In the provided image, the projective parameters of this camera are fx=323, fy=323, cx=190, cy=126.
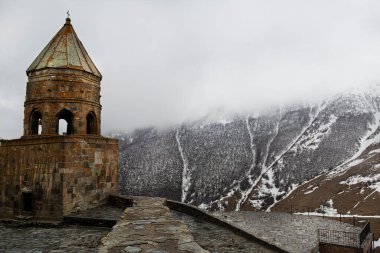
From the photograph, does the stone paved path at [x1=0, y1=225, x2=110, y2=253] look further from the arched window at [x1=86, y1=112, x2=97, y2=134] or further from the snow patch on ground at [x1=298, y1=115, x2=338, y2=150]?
the snow patch on ground at [x1=298, y1=115, x2=338, y2=150]

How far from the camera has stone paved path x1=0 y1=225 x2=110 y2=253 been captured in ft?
24.7

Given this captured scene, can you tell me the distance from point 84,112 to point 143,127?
152436 millimetres

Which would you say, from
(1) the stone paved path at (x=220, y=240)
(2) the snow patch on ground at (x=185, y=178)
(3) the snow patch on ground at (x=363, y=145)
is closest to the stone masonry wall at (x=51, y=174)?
(1) the stone paved path at (x=220, y=240)

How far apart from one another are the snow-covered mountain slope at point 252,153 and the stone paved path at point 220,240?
65200 mm

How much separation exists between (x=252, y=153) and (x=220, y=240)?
347ft

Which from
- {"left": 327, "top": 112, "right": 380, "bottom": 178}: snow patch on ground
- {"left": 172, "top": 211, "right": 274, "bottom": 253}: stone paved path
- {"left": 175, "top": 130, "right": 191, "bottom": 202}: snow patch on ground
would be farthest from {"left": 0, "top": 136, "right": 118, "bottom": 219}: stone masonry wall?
{"left": 175, "top": 130, "right": 191, "bottom": 202}: snow patch on ground

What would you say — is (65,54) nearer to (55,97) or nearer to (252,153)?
(55,97)

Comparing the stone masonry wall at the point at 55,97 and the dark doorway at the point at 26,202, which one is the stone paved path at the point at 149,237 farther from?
the stone masonry wall at the point at 55,97

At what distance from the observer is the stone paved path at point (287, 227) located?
16.1 metres

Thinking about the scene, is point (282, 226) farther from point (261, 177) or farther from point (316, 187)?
point (261, 177)

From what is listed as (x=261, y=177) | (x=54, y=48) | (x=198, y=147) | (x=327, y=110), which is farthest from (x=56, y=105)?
(x=327, y=110)

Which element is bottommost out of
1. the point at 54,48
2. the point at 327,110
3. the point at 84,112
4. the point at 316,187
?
the point at 316,187

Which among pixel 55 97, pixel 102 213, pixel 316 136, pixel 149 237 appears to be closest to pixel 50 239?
pixel 102 213

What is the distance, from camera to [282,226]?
66.8ft
